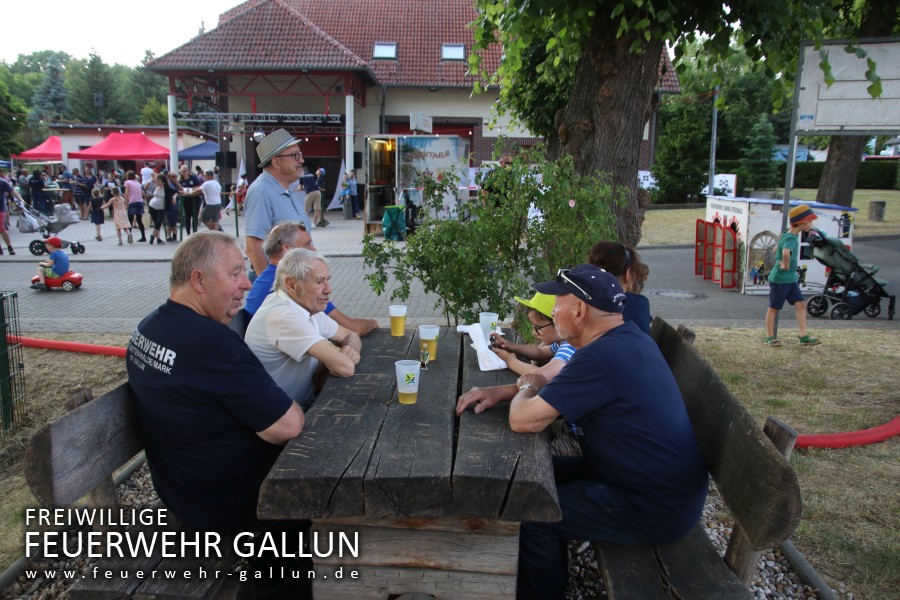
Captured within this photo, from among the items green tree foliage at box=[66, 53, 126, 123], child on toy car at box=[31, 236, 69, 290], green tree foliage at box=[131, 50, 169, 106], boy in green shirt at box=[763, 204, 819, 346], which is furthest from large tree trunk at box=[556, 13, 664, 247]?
green tree foliage at box=[131, 50, 169, 106]

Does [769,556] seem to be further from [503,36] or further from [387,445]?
[503,36]

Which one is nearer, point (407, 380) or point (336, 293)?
point (407, 380)

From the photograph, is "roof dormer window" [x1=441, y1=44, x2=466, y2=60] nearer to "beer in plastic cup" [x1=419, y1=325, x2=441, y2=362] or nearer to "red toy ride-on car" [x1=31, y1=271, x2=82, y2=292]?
"red toy ride-on car" [x1=31, y1=271, x2=82, y2=292]

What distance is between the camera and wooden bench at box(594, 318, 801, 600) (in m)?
2.19

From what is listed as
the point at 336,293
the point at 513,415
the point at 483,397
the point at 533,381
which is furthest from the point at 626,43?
the point at 336,293

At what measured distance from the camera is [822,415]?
17.7ft

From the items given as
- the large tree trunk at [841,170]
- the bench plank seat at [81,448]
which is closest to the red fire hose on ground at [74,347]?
the bench plank seat at [81,448]

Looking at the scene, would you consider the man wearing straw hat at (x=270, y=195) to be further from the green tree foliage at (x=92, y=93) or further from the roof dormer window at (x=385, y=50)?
the green tree foliage at (x=92, y=93)

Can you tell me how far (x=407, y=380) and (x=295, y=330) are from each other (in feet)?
2.10

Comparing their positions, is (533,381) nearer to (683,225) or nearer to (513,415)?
(513,415)

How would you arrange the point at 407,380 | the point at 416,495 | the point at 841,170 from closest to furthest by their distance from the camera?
the point at 416,495 → the point at 407,380 → the point at 841,170

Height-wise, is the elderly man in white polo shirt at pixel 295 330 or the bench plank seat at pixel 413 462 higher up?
the elderly man in white polo shirt at pixel 295 330

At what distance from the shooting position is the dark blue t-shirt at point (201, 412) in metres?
2.42

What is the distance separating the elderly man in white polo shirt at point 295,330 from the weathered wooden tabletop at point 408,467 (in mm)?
341
